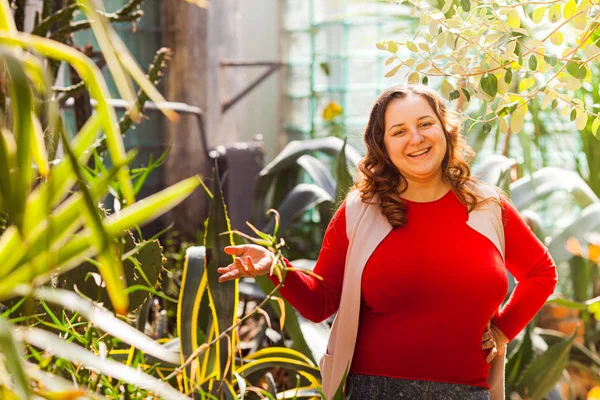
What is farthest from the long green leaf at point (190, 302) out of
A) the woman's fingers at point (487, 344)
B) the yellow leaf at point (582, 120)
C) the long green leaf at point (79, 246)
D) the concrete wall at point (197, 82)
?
the concrete wall at point (197, 82)

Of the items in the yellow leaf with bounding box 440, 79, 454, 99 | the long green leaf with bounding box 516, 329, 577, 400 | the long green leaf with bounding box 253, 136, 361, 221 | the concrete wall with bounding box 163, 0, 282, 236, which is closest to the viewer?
the yellow leaf with bounding box 440, 79, 454, 99

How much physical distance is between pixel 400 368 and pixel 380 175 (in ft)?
1.24

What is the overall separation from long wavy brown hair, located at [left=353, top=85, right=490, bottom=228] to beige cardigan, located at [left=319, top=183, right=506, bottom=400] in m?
0.03

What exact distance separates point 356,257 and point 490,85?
0.41 meters

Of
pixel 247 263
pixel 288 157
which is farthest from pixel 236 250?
pixel 288 157

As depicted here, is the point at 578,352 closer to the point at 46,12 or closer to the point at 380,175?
the point at 380,175

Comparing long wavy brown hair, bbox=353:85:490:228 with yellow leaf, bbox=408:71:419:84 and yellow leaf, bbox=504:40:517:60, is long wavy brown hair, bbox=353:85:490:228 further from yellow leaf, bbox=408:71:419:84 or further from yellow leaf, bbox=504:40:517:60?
yellow leaf, bbox=504:40:517:60

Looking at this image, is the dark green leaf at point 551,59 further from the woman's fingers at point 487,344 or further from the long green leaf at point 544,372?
the long green leaf at point 544,372

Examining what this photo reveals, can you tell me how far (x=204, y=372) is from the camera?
1.46 meters

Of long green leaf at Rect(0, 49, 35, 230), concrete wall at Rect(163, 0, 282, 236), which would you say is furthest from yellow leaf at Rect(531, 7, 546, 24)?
concrete wall at Rect(163, 0, 282, 236)

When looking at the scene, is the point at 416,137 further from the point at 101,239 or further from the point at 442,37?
the point at 101,239

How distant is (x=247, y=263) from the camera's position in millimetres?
1176

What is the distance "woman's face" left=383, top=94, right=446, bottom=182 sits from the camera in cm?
140

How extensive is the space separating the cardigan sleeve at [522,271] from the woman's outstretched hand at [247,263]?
52 centimetres
